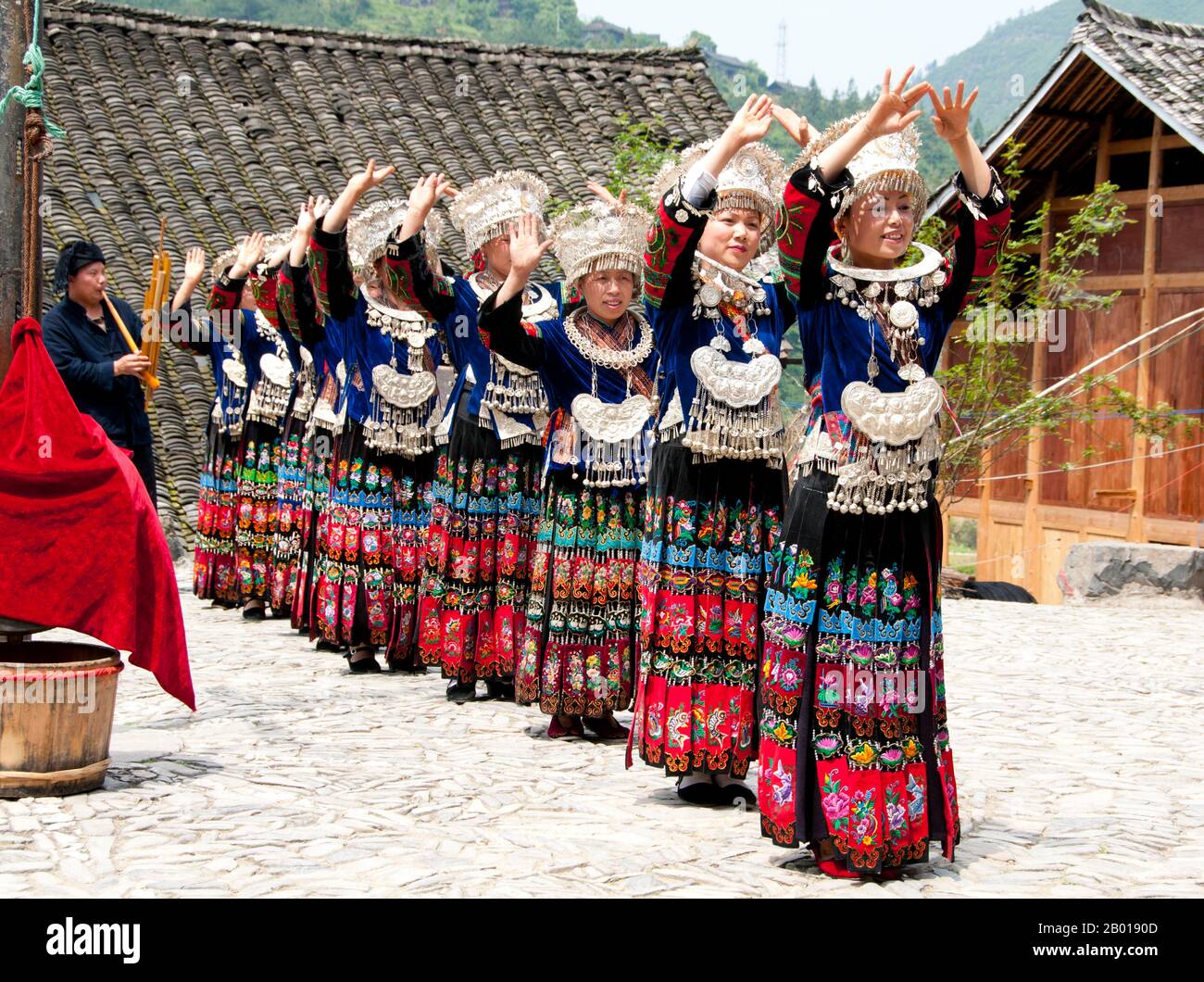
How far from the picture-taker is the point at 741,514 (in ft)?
17.4

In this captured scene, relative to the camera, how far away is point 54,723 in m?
5.09

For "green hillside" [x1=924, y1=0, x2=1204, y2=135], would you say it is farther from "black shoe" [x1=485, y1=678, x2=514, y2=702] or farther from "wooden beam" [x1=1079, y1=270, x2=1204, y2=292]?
"black shoe" [x1=485, y1=678, x2=514, y2=702]

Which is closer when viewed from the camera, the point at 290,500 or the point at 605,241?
the point at 605,241

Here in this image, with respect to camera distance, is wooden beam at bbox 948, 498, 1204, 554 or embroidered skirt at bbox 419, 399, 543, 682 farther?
wooden beam at bbox 948, 498, 1204, 554

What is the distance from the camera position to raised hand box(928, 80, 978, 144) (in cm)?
430

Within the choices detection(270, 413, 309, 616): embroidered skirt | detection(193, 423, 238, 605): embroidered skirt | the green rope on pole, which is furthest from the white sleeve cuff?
detection(193, 423, 238, 605): embroidered skirt

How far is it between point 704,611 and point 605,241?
5.52 ft

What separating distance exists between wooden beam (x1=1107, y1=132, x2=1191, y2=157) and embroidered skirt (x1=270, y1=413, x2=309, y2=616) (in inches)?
383

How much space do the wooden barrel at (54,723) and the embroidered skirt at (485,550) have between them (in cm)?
229

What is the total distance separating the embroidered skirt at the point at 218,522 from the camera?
10.4m

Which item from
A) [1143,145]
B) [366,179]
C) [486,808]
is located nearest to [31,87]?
[366,179]

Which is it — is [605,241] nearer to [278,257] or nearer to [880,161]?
[880,161]

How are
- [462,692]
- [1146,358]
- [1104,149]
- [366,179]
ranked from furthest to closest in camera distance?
[1104,149] → [1146,358] → [462,692] → [366,179]
